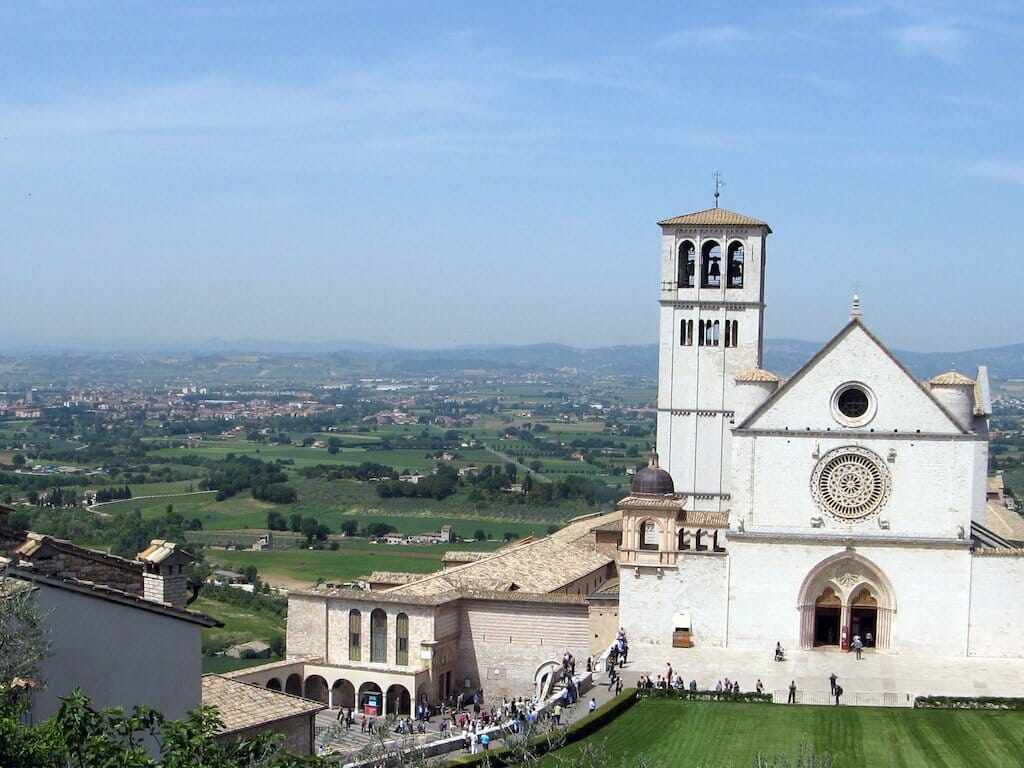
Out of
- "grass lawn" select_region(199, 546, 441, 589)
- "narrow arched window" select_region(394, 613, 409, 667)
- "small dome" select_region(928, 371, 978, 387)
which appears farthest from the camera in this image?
"grass lawn" select_region(199, 546, 441, 589)

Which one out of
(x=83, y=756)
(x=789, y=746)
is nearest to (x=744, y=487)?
(x=789, y=746)

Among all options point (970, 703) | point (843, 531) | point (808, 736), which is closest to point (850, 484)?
point (843, 531)

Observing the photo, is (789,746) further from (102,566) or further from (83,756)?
(83,756)

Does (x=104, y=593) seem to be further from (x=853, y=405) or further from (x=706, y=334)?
(x=706, y=334)

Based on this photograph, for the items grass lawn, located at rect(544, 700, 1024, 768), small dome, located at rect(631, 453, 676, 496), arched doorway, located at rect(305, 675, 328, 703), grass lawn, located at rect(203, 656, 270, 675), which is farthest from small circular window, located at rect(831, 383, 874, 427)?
grass lawn, located at rect(203, 656, 270, 675)

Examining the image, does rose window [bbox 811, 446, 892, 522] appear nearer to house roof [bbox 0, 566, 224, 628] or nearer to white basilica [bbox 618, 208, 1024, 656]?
white basilica [bbox 618, 208, 1024, 656]
